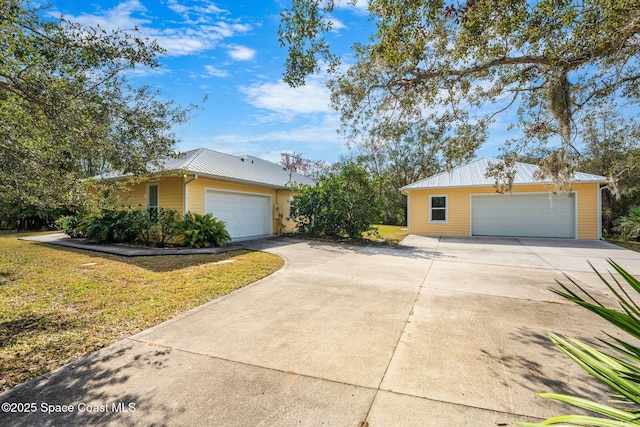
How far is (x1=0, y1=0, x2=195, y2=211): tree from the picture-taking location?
10.6 feet

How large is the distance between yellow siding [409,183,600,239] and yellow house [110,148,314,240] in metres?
6.84

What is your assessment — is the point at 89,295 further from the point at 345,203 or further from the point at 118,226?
the point at 345,203

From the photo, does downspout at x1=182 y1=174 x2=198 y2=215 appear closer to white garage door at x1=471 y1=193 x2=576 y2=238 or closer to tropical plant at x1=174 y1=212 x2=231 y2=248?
tropical plant at x1=174 y1=212 x2=231 y2=248

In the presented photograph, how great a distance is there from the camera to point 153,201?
37.4ft

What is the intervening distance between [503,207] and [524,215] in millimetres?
932

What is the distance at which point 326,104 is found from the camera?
21.6ft

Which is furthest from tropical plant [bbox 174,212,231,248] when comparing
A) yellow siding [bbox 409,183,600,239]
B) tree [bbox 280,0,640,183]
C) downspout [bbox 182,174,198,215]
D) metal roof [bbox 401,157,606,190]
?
yellow siding [bbox 409,183,600,239]

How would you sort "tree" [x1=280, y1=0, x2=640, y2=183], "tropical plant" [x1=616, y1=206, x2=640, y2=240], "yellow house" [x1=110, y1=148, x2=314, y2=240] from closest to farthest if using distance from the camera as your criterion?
"tree" [x1=280, y1=0, x2=640, y2=183]
"yellow house" [x1=110, y1=148, x2=314, y2=240]
"tropical plant" [x1=616, y1=206, x2=640, y2=240]

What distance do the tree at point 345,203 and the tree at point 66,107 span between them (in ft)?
27.2

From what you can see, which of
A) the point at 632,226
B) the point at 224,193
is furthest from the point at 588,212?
the point at 224,193

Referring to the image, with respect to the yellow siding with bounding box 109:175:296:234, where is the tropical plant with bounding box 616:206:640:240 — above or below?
below

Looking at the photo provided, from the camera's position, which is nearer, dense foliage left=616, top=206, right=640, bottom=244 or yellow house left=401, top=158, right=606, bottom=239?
yellow house left=401, top=158, right=606, bottom=239

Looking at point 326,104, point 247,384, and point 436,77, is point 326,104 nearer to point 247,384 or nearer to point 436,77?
point 436,77

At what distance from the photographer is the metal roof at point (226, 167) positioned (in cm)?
1059
